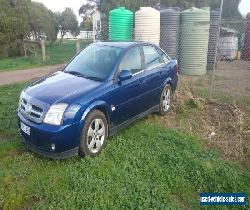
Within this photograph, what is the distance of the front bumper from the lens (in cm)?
434

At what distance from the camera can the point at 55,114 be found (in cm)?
440

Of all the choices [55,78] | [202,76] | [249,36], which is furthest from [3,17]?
[55,78]

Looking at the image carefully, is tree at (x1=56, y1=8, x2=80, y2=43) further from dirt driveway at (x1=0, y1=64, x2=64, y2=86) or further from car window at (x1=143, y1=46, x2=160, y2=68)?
car window at (x1=143, y1=46, x2=160, y2=68)

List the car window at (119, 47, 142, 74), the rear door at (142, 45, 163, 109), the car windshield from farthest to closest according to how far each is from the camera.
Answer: the rear door at (142, 45, 163, 109) < the car window at (119, 47, 142, 74) < the car windshield

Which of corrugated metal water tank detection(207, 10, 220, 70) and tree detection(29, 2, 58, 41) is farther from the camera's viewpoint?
tree detection(29, 2, 58, 41)

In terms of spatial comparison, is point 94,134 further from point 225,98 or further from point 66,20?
point 66,20

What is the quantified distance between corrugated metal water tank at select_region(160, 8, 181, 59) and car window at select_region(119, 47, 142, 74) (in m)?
6.67

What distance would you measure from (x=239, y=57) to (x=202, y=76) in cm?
789

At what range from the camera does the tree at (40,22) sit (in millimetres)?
25469

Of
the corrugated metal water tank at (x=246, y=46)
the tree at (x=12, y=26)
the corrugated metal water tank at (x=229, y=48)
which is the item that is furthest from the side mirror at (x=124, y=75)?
the tree at (x=12, y=26)

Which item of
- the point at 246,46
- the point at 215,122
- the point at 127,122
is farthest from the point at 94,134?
the point at 246,46

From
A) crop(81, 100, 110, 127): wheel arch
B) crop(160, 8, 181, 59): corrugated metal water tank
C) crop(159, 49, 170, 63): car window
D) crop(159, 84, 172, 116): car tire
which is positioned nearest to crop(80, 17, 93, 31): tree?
crop(160, 8, 181, 59): corrugated metal water tank

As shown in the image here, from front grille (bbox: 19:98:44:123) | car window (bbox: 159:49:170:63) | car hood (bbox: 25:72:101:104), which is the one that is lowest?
front grille (bbox: 19:98:44:123)

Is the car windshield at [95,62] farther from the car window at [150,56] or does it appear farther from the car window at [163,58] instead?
the car window at [163,58]
